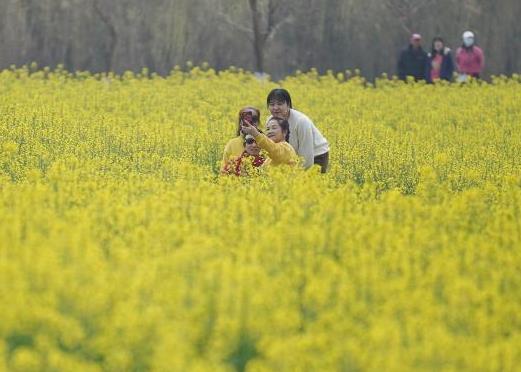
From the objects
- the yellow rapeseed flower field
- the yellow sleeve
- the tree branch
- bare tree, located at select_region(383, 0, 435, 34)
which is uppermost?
bare tree, located at select_region(383, 0, 435, 34)

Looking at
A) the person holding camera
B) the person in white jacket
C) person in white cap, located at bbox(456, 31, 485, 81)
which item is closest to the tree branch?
person in white cap, located at bbox(456, 31, 485, 81)

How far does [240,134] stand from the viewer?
42.5ft

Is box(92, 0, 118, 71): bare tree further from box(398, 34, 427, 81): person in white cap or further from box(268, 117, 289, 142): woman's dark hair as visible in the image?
box(268, 117, 289, 142): woman's dark hair

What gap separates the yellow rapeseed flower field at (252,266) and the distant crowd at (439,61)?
13.0 metres

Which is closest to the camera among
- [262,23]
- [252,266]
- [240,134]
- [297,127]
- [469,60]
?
[252,266]

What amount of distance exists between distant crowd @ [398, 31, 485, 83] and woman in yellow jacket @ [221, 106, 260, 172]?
14974mm

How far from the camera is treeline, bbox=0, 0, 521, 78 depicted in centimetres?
3036

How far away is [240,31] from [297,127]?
57.2 ft

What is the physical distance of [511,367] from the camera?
249 inches

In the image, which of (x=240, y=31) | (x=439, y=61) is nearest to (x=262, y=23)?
(x=240, y=31)

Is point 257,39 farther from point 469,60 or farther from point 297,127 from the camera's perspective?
point 297,127

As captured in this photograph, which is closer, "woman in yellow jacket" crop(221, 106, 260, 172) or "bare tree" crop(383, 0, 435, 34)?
"woman in yellow jacket" crop(221, 106, 260, 172)

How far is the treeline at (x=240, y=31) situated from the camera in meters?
30.4

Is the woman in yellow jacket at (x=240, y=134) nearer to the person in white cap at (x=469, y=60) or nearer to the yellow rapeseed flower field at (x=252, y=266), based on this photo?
the yellow rapeseed flower field at (x=252, y=266)
